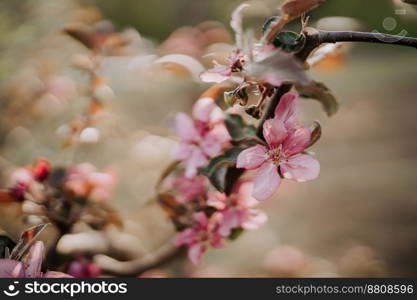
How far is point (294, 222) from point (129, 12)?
2.32 ft

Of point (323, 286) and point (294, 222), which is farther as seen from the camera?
point (294, 222)

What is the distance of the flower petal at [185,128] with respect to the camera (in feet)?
2.19

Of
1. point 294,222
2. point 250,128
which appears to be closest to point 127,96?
point 294,222

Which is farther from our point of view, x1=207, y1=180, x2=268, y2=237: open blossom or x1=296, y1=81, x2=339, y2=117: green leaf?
x1=207, y1=180, x2=268, y2=237: open blossom

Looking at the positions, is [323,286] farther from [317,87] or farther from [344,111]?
[344,111]

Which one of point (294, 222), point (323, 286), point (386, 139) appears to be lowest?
point (323, 286)

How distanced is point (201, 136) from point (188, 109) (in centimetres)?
55

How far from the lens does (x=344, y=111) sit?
151cm

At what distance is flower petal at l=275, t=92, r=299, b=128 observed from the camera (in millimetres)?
483

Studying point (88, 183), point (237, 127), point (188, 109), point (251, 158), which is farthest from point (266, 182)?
point (188, 109)

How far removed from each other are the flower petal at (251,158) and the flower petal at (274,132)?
12mm

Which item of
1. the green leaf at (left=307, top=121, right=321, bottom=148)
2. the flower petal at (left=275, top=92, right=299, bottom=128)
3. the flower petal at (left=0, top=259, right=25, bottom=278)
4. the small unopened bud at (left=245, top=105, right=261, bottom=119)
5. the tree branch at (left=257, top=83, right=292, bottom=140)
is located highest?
the tree branch at (left=257, top=83, right=292, bottom=140)

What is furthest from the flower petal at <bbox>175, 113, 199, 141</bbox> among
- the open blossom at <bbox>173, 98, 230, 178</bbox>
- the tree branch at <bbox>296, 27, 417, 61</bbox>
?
the tree branch at <bbox>296, 27, 417, 61</bbox>

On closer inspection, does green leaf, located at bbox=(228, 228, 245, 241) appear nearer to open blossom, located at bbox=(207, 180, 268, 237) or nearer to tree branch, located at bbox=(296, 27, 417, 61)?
open blossom, located at bbox=(207, 180, 268, 237)
